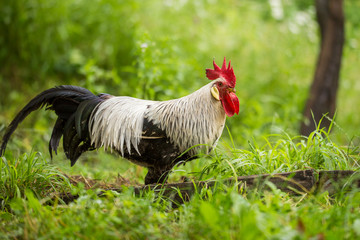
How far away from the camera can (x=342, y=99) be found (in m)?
10.3

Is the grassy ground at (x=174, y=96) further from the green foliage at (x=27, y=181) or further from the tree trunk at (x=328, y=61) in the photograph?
the tree trunk at (x=328, y=61)

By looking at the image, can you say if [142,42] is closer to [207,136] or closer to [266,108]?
[207,136]

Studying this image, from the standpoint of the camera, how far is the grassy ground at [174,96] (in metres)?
2.23

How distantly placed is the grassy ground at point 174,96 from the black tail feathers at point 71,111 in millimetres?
265

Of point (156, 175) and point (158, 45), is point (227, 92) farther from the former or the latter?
point (158, 45)

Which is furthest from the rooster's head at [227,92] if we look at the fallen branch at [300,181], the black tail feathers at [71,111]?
the black tail feathers at [71,111]

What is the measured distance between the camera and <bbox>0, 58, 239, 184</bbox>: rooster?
3117 mm

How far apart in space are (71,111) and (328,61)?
197 inches

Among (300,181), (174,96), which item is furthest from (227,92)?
(174,96)

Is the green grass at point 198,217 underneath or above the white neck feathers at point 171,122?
underneath

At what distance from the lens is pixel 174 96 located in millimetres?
5566

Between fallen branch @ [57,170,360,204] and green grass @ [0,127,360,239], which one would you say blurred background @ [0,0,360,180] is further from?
green grass @ [0,127,360,239]

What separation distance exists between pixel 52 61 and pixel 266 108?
4.96 meters

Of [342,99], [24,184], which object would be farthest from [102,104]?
[342,99]
